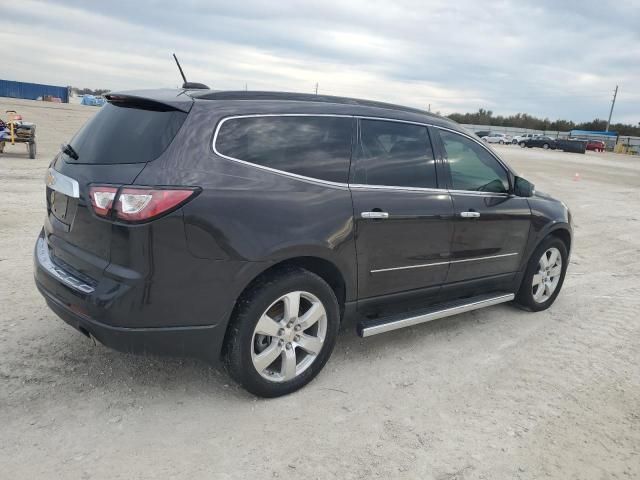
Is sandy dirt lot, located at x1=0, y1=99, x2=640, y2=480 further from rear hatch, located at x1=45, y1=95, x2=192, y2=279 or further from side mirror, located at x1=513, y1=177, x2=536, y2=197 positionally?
side mirror, located at x1=513, y1=177, x2=536, y2=197

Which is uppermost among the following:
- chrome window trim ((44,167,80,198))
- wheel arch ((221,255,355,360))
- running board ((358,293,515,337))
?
chrome window trim ((44,167,80,198))

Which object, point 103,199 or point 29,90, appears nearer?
point 103,199

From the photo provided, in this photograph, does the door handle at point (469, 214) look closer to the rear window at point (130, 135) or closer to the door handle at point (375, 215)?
the door handle at point (375, 215)

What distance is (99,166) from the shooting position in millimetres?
2889

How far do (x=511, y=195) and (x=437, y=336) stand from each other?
1.39 metres

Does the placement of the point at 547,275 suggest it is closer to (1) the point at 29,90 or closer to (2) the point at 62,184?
(2) the point at 62,184

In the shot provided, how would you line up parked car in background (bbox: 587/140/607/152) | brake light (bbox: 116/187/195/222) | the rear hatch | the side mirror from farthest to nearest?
parked car in background (bbox: 587/140/607/152), the side mirror, the rear hatch, brake light (bbox: 116/187/195/222)

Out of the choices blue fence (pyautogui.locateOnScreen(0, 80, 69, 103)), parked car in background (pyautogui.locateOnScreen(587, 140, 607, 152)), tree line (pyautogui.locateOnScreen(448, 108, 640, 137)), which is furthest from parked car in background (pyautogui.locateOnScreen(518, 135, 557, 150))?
blue fence (pyautogui.locateOnScreen(0, 80, 69, 103))

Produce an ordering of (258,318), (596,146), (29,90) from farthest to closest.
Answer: (29,90) < (596,146) < (258,318)

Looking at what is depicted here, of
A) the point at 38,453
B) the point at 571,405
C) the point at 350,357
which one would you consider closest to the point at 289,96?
the point at 350,357

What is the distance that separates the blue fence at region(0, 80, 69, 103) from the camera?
75.0m

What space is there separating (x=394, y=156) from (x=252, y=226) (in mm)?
1352

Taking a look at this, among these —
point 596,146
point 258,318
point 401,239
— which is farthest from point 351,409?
point 596,146

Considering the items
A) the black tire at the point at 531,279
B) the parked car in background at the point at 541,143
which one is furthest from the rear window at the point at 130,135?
the parked car in background at the point at 541,143
